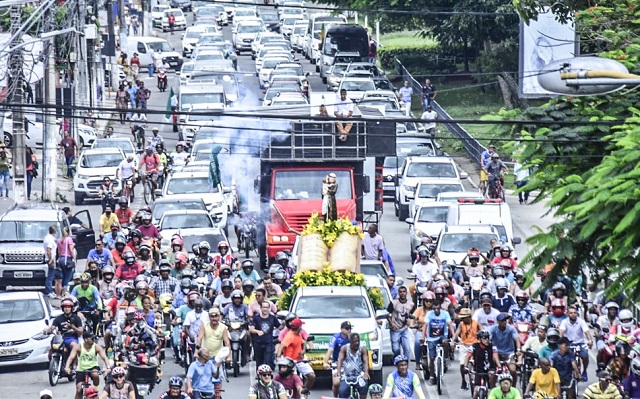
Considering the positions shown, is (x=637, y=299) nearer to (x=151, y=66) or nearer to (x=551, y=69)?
(x=551, y=69)

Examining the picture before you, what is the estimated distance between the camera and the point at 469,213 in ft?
124

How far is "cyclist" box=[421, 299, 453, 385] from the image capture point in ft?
92.4

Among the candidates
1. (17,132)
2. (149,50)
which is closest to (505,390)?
(17,132)

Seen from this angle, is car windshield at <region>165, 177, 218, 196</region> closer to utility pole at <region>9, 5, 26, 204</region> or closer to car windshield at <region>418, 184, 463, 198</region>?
utility pole at <region>9, 5, 26, 204</region>

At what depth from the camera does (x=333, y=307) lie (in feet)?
91.8

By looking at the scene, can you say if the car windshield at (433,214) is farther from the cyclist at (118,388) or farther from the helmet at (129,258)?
the cyclist at (118,388)

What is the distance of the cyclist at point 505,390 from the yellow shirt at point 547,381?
4.97 feet

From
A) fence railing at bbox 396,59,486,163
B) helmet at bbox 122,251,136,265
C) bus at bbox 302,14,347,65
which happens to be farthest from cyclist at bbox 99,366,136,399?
bus at bbox 302,14,347,65

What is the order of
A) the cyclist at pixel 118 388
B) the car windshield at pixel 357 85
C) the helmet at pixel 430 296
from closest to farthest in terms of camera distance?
the cyclist at pixel 118 388, the helmet at pixel 430 296, the car windshield at pixel 357 85

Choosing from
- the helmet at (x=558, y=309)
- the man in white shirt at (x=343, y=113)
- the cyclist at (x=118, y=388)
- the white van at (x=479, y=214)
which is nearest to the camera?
the cyclist at (x=118, y=388)

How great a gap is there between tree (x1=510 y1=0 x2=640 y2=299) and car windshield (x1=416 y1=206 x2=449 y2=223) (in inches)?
652

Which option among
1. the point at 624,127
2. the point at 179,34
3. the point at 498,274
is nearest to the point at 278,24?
the point at 179,34

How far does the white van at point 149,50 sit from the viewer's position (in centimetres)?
7925

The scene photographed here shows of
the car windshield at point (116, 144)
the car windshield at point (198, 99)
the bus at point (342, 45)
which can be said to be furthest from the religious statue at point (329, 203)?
the bus at point (342, 45)
